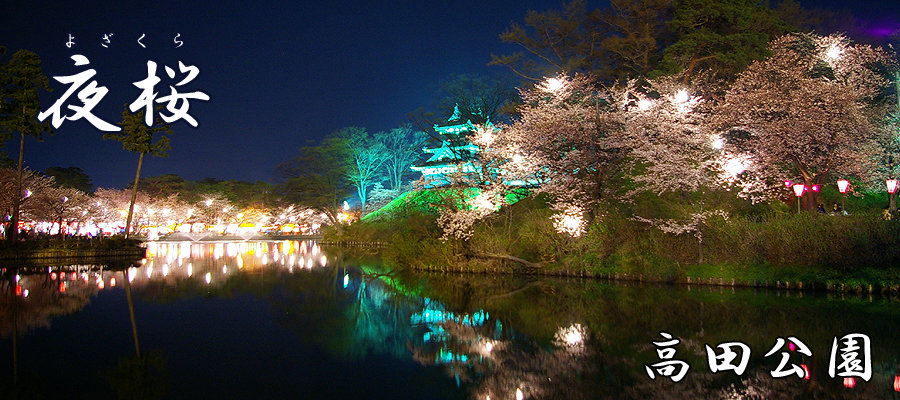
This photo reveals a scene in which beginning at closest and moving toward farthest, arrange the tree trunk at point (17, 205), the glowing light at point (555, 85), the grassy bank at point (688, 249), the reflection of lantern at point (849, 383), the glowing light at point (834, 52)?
the reflection of lantern at point (849, 383) < the grassy bank at point (688, 249) < the glowing light at point (834, 52) < the glowing light at point (555, 85) < the tree trunk at point (17, 205)

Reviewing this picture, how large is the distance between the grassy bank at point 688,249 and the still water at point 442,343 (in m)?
1.17

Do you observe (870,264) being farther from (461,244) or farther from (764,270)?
(461,244)

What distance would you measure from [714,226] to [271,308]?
13.7 meters

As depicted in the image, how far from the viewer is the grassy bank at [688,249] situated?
1525 cm

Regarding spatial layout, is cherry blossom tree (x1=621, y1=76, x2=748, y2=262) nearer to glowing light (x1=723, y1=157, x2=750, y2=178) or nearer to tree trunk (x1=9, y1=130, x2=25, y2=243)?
glowing light (x1=723, y1=157, x2=750, y2=178)

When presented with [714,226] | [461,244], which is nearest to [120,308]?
[461,244]

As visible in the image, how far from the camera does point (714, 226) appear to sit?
17.8 meters

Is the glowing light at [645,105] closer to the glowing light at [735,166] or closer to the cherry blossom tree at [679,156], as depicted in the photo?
the cherry blossom tree at [679,156]

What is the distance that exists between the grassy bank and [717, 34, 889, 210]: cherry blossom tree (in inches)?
73.0

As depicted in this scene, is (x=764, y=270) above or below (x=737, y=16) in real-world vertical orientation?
below

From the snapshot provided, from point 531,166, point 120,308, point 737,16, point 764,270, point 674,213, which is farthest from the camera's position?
point 737,16

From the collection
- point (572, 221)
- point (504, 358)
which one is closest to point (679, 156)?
point (572, 221)

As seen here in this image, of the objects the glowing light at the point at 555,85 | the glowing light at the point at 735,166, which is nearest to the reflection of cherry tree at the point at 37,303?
the glowing light at the point at 555,85

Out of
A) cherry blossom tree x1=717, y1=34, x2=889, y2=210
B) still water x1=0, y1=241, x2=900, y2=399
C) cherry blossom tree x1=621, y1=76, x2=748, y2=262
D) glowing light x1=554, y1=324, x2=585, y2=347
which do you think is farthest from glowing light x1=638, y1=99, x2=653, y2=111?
glowing light x1=554, y1=324, x2=585, y2=347
